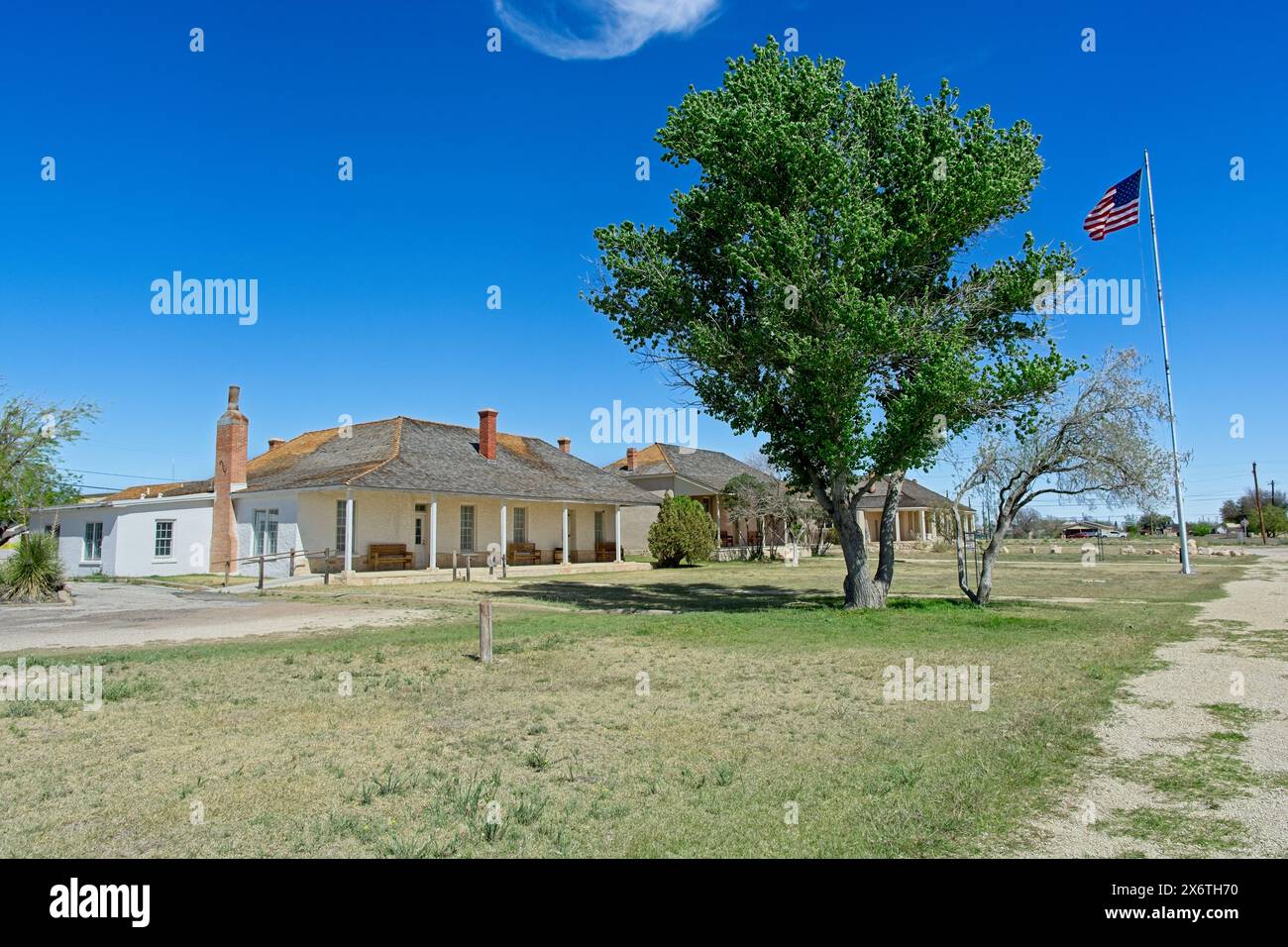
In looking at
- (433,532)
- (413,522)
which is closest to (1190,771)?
(433,532)

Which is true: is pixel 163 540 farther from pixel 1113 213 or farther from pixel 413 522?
pixel 1113 213

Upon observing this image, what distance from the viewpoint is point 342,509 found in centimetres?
2780

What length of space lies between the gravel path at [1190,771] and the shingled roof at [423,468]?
22118mm

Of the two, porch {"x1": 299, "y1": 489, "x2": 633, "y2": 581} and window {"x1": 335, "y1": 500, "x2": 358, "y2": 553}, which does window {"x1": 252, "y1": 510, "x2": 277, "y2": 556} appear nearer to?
porch {"x1": 299, "y1": 489, "x2": 633, "y2": 581}

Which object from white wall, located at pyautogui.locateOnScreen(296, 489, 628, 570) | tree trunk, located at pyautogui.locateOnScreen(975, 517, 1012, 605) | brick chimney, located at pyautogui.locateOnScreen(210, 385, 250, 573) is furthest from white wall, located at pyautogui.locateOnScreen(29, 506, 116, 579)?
tree trunk, located at pyautogui.locateOnScreen(975, 517, 1012, 605)

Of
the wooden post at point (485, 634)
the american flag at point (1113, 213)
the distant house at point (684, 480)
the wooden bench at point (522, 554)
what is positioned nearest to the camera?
the wooden post at point (485, 634)

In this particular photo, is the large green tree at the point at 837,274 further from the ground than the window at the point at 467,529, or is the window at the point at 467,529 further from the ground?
the large green tree at the point at 837,274

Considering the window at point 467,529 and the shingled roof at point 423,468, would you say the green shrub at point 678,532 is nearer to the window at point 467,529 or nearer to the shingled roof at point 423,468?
the shingled roof at point 423,468

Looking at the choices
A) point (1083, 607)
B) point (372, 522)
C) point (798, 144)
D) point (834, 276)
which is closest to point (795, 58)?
point (798, 144)

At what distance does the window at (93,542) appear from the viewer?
31.5 meters

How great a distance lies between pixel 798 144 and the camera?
16.2 meters

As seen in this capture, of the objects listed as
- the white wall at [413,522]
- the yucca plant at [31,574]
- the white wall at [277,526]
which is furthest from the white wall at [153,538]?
the yucca plant at [31,574]

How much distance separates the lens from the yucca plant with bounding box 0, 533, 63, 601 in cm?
1920
